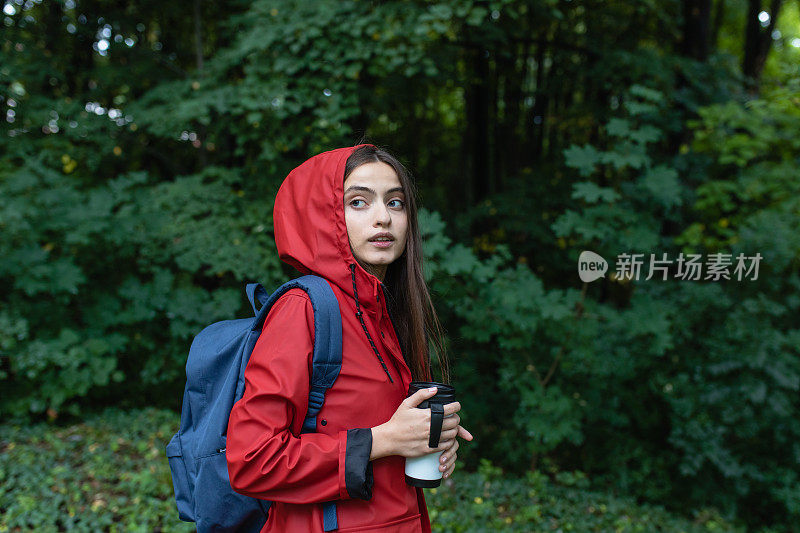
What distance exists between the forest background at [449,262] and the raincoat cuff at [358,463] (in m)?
2.43

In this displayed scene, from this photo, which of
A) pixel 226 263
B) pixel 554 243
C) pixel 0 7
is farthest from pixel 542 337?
pixel 0 7

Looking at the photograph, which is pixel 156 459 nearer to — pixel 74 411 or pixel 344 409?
pixel 74 411

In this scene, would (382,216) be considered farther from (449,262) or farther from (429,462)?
(449,262)

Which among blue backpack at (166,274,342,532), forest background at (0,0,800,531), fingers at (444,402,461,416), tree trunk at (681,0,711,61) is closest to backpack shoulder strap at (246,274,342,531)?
blue backpack at (166,274,342,532)

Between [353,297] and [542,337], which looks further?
[542,337]

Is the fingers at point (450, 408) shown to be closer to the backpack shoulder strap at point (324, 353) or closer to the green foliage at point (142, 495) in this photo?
the backpack shoulder strap at point (324, 353)

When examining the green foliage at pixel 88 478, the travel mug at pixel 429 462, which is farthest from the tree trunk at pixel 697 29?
the green foliage at pixel 88 478

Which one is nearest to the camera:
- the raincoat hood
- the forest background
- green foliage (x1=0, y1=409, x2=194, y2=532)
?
the raincoat hood

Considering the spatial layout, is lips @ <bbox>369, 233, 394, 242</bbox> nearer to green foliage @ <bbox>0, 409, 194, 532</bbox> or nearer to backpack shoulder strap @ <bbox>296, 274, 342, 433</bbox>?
backpack shoulder strap @ <bbox>296, 274, 342, 433</bbox>

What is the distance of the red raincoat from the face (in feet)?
0.16

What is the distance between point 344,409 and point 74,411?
4568 millimetres

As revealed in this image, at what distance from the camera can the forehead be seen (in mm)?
1489

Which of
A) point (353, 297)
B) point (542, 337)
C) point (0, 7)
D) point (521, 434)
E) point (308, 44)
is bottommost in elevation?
point (521, 434)

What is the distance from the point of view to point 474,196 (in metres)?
8.04
